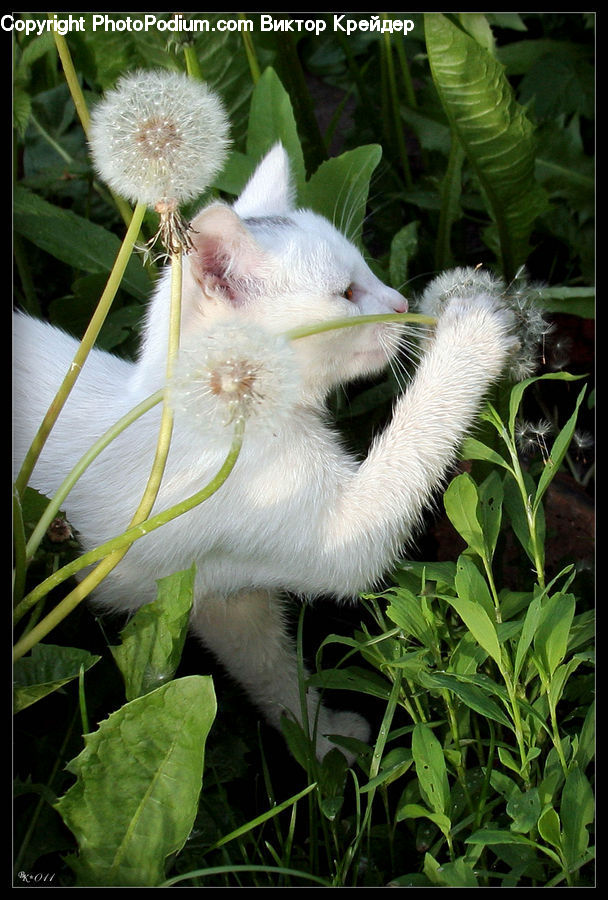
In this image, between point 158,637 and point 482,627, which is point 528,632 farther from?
point 158,637

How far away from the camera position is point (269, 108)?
5.44 ft

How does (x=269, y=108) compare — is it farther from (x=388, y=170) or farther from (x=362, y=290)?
(x=362, y=290)

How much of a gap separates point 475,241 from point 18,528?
4.91 ft

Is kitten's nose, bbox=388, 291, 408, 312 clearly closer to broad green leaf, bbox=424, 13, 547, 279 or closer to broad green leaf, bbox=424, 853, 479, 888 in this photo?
broad green leaf, bbox=424, 13, 547, 279

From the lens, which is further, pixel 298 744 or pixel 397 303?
pixel 397 303

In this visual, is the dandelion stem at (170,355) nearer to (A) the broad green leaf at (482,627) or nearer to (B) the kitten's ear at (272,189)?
(A) the broad green leaf at (482,627)

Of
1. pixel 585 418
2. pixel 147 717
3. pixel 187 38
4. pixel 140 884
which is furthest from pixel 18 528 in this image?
pixel 585 418

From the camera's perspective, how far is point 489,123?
153cm

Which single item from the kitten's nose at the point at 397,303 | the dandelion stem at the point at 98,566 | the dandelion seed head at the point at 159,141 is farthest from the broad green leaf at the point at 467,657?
the dandelion seed head at the point at 159,141

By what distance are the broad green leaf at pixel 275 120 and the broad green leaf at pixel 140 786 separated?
39.5 inches

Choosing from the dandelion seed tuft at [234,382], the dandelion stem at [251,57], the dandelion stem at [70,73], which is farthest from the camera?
the dandelion stem at [251,57]

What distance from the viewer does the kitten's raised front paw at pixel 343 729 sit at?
1378 mm

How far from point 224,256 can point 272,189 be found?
33 centimetres

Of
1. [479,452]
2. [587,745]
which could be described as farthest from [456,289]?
→ [587,745]
